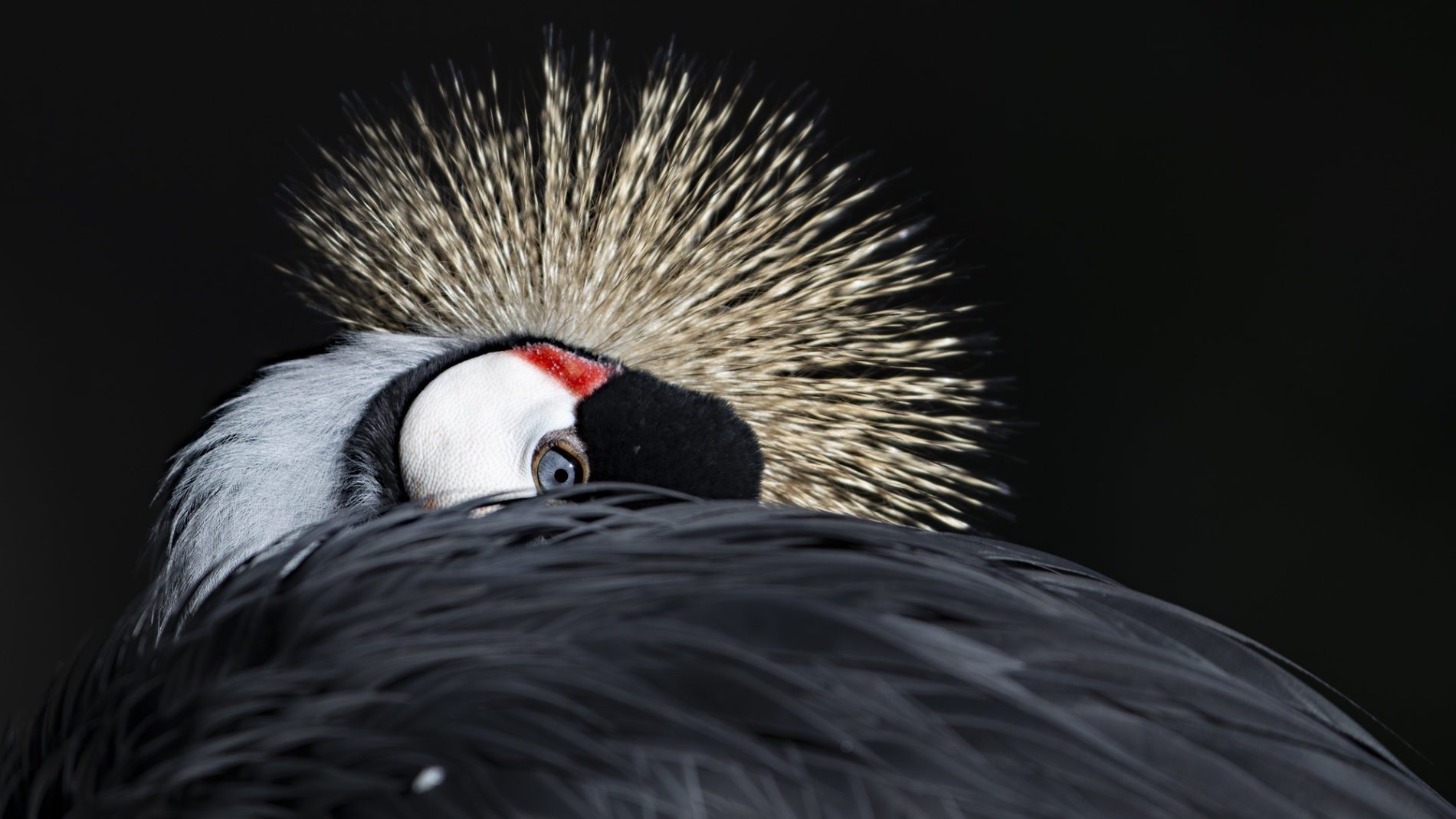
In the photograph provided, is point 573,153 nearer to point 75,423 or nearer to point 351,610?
point 351,610

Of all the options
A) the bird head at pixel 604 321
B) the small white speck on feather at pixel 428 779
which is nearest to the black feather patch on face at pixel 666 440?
the bird head at pixel 604 321

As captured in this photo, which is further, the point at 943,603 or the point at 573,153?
the point at 573,153

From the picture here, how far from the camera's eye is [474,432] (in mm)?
932

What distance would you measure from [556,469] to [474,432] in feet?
0.21

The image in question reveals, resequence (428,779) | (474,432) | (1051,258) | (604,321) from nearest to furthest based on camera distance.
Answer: (428,779) → (474,432) → (604,321) → (1051,258)

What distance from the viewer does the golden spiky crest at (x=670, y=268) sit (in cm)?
109

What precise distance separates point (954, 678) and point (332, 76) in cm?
204

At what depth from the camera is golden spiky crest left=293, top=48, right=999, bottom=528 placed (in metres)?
1.09

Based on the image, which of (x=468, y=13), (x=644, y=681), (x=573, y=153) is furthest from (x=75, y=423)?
(x=644, y=681)

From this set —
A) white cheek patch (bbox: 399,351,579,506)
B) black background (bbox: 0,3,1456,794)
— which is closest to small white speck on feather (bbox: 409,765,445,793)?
white cheek patch (bbox: 399,351,579,506)

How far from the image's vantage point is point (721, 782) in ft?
1.81

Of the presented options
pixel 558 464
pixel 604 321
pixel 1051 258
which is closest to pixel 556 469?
pixel 558 464

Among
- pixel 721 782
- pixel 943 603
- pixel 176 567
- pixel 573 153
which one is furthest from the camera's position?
pixel 573 153

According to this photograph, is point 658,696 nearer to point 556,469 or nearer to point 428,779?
point 428,779
